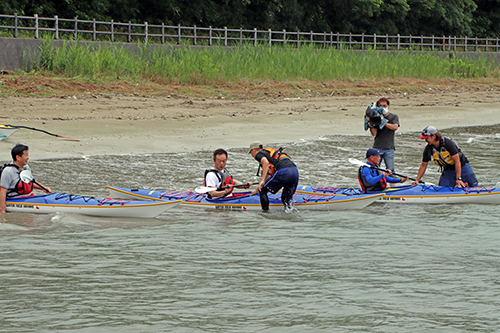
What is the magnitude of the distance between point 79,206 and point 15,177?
0.93 m

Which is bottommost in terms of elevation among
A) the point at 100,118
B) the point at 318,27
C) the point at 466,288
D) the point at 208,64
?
the point at 466,288

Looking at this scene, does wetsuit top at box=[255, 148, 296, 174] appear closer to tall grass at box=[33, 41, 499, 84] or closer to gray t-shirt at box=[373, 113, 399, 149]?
gray t-shirt at box=[373, 113, 399, 149]

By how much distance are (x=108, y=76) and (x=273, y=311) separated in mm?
16781

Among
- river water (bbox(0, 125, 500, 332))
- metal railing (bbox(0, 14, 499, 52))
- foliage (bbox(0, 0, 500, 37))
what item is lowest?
river water (bbox(0, 125, 500, 332))

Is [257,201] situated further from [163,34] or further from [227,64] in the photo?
[163,34]

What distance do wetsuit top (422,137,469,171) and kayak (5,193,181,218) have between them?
385 centimetres

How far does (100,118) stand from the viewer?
16797 millimetres

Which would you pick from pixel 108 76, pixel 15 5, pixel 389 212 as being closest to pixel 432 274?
pixel 389 212

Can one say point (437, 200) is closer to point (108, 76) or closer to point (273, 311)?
point (273, 311)

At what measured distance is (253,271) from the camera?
23.0 ft

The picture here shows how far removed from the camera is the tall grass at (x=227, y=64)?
70.4 feet

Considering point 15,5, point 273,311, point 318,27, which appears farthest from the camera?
point 318,27

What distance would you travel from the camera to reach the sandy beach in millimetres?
14500

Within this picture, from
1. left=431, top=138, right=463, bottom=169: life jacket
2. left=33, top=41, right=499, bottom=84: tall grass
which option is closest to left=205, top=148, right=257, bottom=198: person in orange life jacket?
left=431, top=138, right=463, bottom=169: life jacket
